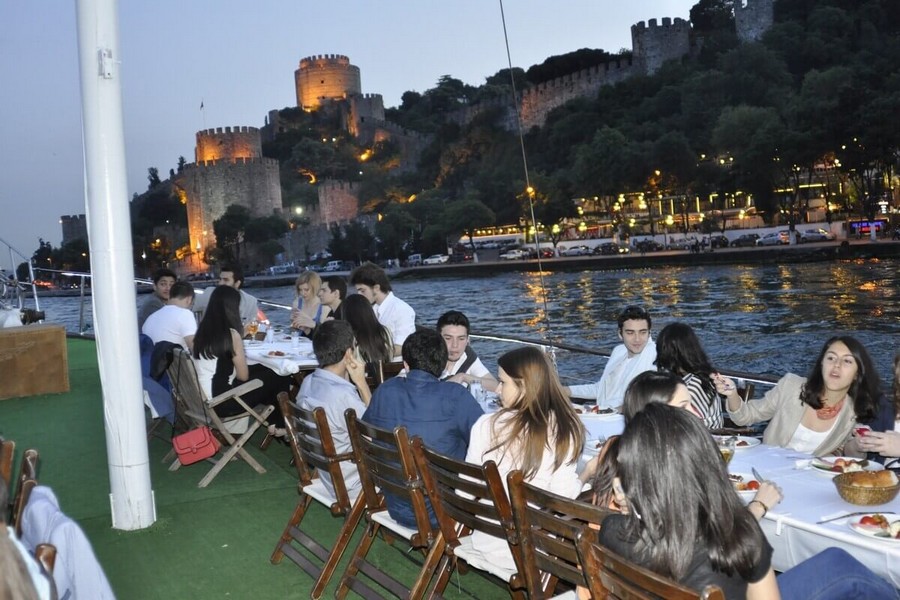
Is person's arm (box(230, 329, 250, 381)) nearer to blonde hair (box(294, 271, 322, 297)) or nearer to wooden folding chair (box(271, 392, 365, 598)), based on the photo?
wooden folding chair (box(271, 392, 365, 598))

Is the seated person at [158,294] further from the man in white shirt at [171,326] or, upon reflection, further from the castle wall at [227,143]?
the castle wall at [227,143]

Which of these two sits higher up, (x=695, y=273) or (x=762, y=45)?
(x=762, y=45)

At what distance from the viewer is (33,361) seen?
22.0ft

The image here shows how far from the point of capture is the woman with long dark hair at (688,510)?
57.7 inches

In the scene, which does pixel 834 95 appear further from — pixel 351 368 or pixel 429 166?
pixel 351 368

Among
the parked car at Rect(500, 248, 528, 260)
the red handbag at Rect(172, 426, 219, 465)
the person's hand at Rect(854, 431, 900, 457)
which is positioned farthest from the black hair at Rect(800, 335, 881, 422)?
the parked car at Rect(500, 248, 528, 260)

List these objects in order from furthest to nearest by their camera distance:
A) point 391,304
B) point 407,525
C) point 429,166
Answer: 1. point 429,166
2. point 391,304
3. point 407,525

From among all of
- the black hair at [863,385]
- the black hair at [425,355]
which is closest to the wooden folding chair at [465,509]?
the black hair at [425,355]

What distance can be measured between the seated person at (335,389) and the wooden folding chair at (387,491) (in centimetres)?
28

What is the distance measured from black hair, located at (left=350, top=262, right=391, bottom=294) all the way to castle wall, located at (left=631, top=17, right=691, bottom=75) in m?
54.0

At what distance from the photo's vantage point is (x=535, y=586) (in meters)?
2.06

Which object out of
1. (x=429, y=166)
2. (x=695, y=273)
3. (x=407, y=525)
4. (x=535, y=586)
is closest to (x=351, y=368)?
(x=407, y=525)

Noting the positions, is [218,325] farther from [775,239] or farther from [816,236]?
[775,239]

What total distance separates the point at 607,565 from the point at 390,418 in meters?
1.35
